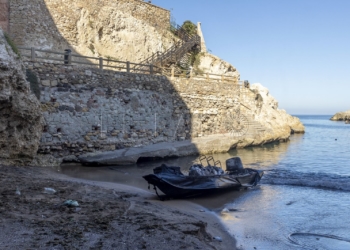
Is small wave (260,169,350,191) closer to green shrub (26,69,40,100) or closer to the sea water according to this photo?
the sea water

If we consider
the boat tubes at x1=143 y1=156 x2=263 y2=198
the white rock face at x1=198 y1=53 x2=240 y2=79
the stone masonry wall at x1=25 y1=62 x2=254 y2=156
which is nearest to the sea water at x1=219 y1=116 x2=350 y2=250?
the boat tubes at x1=143 y1=156 x2=263 y2=198

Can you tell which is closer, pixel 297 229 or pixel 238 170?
pixel 297 229

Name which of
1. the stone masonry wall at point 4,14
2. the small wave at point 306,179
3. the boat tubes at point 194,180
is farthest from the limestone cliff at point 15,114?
the stone masonry wall at point 4,14

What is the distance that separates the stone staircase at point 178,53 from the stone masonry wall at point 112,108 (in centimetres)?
487

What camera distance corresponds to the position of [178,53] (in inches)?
1141

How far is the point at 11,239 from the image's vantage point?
5.19 m

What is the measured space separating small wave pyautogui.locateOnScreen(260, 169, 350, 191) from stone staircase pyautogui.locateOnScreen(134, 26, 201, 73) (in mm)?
12783

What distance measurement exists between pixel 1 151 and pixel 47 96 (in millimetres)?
3942

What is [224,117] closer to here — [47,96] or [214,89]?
[214,89]

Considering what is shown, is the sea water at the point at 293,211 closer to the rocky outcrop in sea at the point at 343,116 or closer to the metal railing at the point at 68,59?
the metal railing at the point at 68,59

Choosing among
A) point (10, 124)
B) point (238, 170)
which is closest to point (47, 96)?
point (10, 124)

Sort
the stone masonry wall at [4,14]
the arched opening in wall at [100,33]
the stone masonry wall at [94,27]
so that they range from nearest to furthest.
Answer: the stone masonry wall at [4,14]
the stone masonry wall at [94,27]
the arched opening in wall at [100,33]

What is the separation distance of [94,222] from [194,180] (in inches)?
185

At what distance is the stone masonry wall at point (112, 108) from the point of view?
15.6 metres
